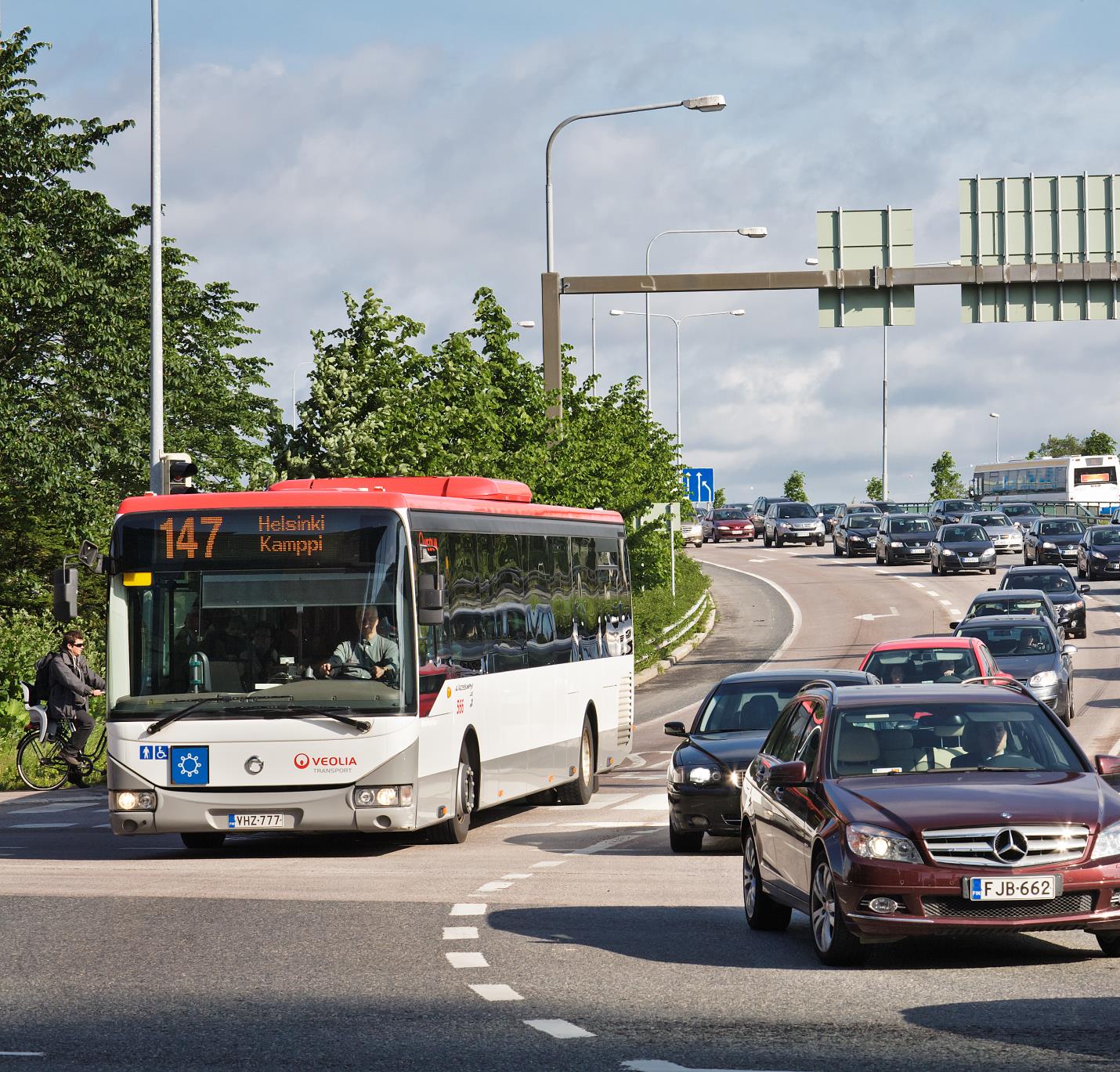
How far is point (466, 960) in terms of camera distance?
10312 mm

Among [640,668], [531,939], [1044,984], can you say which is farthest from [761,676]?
[640,668]

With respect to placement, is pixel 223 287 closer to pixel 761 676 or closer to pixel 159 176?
pixel 159 176

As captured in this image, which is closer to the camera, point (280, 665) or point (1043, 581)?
point (280, 665)

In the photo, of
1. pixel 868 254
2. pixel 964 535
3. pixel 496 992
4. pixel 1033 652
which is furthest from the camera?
pixel 964 535

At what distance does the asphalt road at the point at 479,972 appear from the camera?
774cm

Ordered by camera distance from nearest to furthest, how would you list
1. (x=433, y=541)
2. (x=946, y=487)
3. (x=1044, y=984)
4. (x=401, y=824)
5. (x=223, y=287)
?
(x=1044, y=984) < (x=401, y=824) < (x=433, y=541) < (x=223, y=287) < (x=946, y=487)

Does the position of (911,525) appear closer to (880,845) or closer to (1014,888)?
(880,845)

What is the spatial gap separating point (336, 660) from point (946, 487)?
5585 inches

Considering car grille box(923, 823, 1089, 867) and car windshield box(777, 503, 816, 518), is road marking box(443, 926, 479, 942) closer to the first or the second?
car grille box(923, 823, 1089, 867)

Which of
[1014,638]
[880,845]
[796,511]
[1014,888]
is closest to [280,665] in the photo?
[880,845]

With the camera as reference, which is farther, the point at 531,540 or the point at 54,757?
the point at 54,757

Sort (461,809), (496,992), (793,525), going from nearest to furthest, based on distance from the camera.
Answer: (496,992)
(461,809)
(793,525)

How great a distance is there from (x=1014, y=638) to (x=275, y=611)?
665 inches

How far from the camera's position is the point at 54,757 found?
22922 millimetres
